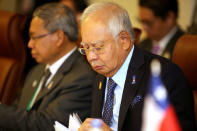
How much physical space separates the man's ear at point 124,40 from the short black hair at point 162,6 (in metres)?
1.63

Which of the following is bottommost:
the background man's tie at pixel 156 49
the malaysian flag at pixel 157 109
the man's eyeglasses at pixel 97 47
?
the background man's tie at pixel 156 49

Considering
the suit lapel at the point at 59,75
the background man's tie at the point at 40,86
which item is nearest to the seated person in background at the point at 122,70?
the suit lapel at the point at 59,75

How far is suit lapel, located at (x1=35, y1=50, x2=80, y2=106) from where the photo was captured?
2.51 m

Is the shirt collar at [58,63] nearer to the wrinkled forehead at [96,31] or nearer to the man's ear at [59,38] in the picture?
the man's ear at [59,38]

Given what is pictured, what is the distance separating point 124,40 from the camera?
77.6 inches

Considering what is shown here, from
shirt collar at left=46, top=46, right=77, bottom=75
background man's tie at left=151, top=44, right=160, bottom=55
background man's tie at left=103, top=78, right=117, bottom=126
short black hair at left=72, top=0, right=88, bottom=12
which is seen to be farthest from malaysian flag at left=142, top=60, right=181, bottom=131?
short black hair at left=72, top=0, right=88, bottom=12

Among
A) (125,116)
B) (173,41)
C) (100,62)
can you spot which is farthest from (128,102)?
(173,41)

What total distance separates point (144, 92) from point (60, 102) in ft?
2.24

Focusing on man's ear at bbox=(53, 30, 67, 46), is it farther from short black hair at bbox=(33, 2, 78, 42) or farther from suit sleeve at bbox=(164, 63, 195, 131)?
suit sleeve at bbox=(164, 63, 195, 131)

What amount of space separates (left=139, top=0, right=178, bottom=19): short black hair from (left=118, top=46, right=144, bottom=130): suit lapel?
5.22 ft

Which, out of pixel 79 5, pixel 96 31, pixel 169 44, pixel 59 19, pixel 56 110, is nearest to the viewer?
pixel 96 31

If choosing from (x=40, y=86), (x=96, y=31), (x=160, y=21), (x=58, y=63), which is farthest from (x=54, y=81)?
(x=160, y=21)

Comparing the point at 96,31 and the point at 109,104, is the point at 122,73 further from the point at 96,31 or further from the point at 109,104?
the point at 96,31

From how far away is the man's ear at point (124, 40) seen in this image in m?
1.96
